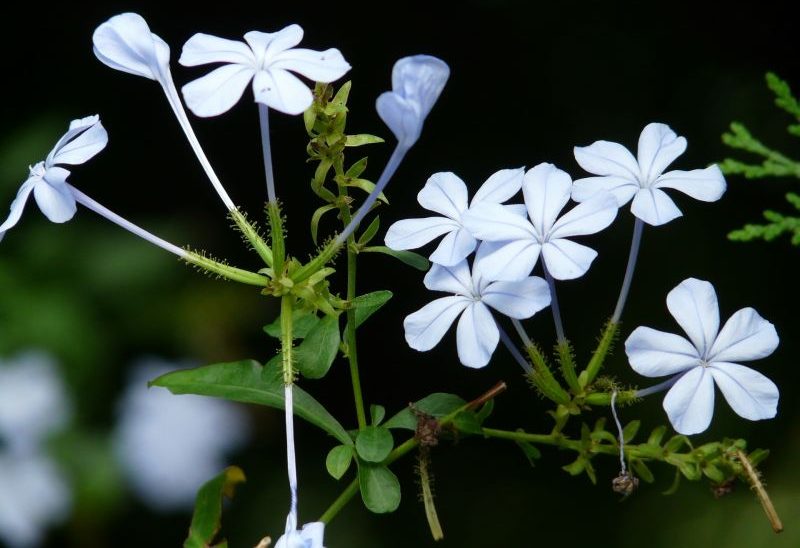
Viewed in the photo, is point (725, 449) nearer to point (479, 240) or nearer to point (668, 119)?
point (479, 240)

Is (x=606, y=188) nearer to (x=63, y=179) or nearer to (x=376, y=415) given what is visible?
(x=376, y=415)

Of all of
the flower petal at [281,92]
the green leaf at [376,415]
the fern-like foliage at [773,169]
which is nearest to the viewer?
the flower petal at [281,92]

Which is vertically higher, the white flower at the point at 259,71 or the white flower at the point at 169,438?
the white flower at the point at 259,71

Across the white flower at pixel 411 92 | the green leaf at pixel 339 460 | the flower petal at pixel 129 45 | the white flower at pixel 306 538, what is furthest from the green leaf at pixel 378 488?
the flower petal at pixel 129 45

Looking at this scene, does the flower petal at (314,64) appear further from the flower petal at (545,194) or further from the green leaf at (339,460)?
the green leaf at (339,460)

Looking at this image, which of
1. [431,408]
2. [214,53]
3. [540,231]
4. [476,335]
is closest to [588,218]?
[540,231]
